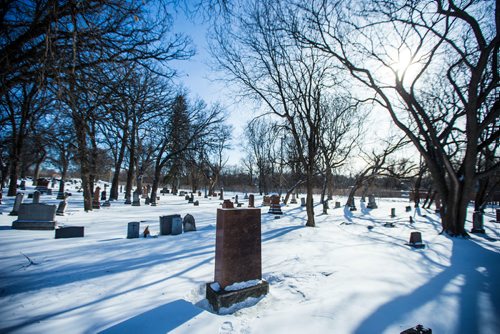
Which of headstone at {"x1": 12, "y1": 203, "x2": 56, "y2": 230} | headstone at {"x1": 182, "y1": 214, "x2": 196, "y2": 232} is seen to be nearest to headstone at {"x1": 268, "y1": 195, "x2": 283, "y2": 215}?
headstone at {"x1": 182, "y1": 214, "x2": 196, "y2": 232}

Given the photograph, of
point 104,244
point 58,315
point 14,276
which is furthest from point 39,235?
point 58,315

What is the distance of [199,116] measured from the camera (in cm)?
2359

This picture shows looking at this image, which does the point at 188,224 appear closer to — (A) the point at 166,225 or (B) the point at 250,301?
(A) the point at 166,225

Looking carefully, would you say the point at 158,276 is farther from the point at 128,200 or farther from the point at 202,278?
the point at 128,200

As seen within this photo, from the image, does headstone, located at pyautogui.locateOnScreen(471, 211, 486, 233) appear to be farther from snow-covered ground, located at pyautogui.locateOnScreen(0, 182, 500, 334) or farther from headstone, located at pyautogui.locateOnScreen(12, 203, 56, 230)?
headstone, located at pyautogui.locateOnScreen(12, 203, 56, 230)

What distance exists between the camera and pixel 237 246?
3801mm

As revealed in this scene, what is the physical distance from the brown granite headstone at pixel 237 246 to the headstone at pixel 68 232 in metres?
5.65

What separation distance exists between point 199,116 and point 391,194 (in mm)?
43268

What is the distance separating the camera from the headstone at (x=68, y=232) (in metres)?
7.00

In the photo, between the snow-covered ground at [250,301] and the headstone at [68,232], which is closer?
the snow-covered ground at [250,301]

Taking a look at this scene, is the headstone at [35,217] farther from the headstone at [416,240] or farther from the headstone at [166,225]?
the headstone at [416,240]

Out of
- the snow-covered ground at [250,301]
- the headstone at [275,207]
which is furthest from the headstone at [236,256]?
the headstone at [275,207]

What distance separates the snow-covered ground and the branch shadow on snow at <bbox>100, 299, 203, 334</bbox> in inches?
0.5

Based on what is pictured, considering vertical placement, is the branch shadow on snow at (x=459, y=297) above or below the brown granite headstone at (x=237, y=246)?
below
